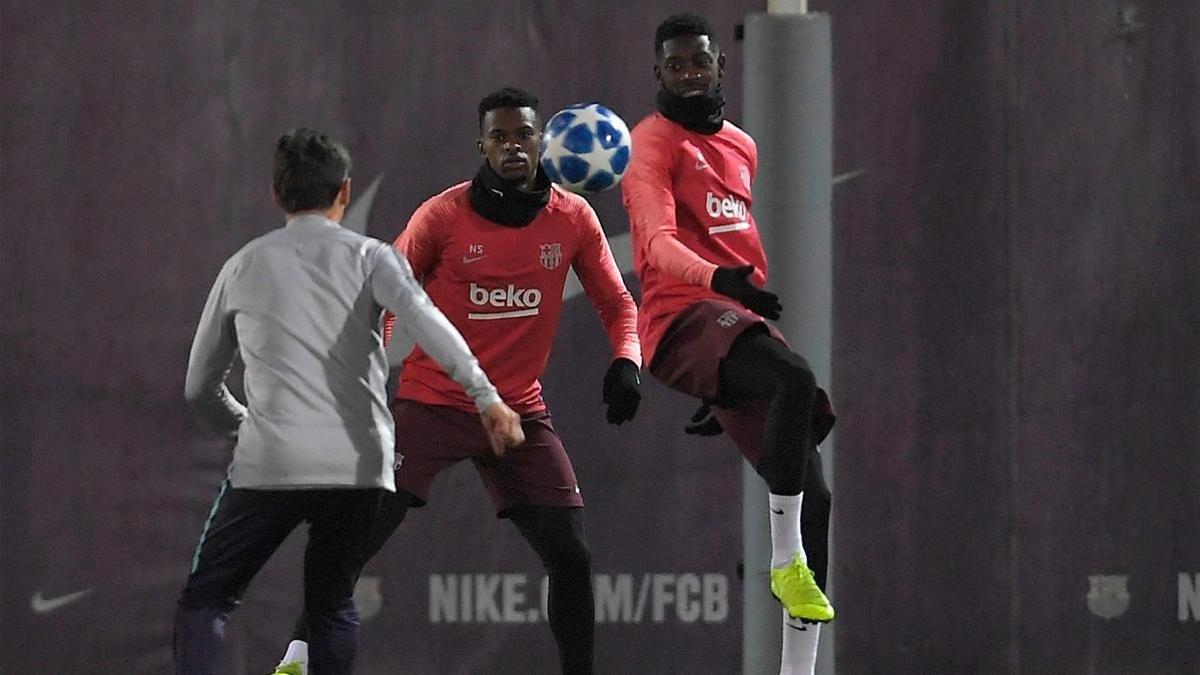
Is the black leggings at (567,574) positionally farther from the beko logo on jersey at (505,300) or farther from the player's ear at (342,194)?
the player's ear at (342,194)

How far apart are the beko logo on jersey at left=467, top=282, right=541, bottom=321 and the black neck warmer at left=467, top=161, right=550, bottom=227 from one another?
22 cm

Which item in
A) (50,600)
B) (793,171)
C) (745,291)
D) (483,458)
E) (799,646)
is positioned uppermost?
(793,171)

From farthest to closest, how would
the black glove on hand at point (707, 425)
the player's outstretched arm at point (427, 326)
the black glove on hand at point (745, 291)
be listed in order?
the black glove on hand at point (707, 425)
the black glove on hand at point (745, 291)
the player's outstretched arm at point (427, 326)

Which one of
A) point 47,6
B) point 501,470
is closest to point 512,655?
point 501,470

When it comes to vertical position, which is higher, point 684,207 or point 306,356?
point 684,207

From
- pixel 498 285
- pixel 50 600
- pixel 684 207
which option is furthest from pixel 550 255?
pixel 50 600

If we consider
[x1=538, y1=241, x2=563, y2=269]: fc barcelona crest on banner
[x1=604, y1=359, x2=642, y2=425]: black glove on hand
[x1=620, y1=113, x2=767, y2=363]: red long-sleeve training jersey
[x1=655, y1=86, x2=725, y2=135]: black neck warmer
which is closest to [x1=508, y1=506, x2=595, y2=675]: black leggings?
[x1=604, y1=359, x2=642, y2=425]: black glove on hand

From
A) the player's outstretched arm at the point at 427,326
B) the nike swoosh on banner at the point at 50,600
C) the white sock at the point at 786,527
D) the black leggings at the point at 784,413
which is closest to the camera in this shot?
the player's outstretched arm at the point at 427,326

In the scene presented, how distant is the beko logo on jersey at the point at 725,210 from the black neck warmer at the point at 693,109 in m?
0.24

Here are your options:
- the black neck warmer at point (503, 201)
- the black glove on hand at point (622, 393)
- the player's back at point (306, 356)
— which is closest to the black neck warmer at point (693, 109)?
the black neck warmer at point (503, 201)

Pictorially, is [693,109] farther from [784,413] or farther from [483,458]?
[483,458]

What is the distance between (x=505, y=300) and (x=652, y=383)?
7.09ft

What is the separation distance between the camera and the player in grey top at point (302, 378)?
5.75m

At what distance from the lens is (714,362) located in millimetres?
6840
